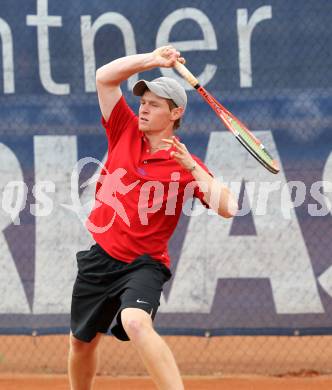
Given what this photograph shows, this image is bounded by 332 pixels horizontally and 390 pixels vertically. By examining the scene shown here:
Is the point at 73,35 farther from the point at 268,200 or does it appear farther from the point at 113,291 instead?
the point at 113,291

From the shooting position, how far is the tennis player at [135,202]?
4.14 meters

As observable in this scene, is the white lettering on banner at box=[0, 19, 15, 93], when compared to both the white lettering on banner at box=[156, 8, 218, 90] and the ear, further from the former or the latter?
the ear

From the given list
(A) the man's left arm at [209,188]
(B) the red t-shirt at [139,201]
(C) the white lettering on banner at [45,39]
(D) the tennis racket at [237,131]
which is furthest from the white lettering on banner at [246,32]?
(A) the man's left arm at [209,188]

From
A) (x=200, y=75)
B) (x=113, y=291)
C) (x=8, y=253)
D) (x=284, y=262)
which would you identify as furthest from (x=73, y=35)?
(x=113, y=291)

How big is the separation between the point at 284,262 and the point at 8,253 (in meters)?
1.83

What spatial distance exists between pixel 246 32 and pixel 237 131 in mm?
1584

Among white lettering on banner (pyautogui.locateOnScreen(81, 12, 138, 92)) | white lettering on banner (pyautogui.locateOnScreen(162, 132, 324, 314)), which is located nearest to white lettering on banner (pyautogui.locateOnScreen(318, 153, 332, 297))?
white lettering on banner (pyautogui.locateOnScreen(162, 132, 324, 314))

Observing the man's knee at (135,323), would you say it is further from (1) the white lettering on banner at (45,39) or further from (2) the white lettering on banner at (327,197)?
(1) the white lettering on banner at (45,39)

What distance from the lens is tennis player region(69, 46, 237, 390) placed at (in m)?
4.14

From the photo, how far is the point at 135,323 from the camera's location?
3.87 metres

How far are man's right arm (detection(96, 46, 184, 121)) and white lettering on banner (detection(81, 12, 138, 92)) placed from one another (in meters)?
1.72

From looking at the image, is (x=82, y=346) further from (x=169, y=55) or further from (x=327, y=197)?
(x=327, y=197)

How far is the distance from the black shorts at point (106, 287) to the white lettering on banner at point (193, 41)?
6.58 ft

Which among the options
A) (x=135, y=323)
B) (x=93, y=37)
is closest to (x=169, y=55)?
(x=135, y=323)
